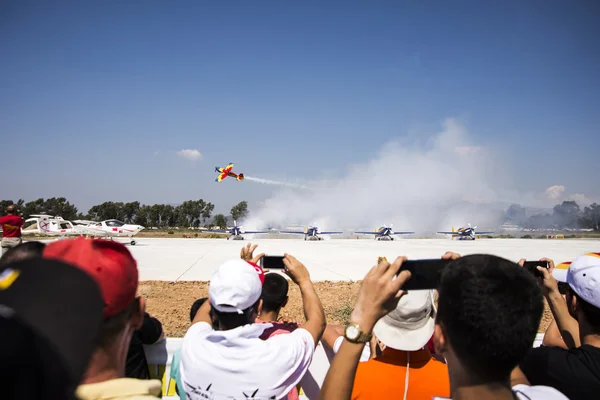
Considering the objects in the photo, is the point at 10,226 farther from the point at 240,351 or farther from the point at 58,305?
the point at 58,305

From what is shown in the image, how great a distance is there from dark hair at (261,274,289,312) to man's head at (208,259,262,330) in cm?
79

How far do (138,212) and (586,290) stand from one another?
102257mm

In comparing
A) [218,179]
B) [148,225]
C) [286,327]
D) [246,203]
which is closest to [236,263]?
[286,327]

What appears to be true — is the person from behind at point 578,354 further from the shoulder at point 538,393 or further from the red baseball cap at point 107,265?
the red baseball cap at point 107,265

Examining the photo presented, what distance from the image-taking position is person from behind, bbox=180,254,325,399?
1912 millimetres

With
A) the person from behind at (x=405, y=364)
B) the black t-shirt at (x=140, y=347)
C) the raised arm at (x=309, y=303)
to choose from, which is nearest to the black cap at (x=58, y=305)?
the raised arm at (x=309, y=303)

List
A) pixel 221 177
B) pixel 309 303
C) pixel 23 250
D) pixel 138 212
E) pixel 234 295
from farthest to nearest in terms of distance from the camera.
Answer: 1. pixel 138 212
2. pixel 221 177
3. pixel 23 250
4. pixel 309 303
5. pixel 234 295

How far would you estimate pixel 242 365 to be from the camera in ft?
6.26

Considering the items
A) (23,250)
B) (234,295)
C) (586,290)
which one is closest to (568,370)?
(586,290)

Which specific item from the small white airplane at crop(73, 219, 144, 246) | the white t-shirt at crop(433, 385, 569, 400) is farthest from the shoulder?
the small white airplane at crop(73, 219, 144, 246)

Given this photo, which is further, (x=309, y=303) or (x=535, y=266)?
(x=535, y=266)

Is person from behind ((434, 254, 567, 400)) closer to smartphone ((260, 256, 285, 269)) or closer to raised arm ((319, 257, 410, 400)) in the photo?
raised arm ((319, 257, 410, 400))

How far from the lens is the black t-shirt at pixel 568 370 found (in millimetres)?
1894

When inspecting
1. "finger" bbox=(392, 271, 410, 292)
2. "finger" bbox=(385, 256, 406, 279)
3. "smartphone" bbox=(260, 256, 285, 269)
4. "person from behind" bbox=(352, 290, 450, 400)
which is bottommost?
"person from behind" bbox=(352, 290, 450, 400)
